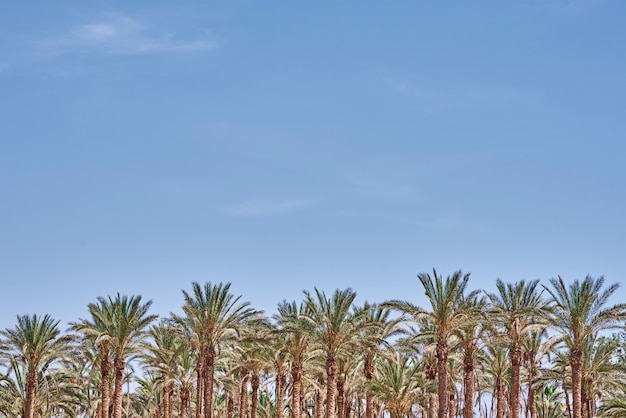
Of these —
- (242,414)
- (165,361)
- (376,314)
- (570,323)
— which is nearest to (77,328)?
(165,361)

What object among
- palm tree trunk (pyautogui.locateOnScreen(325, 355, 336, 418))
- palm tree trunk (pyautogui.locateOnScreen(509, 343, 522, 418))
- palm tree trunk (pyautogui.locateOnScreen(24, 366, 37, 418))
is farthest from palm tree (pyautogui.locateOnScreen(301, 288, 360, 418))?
palm tree trunk (pyautogui.locateOnScreen(24, 366, 37, 418))

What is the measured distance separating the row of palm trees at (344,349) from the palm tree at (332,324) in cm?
9

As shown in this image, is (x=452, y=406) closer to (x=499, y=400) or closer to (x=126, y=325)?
(x=499, y=400)

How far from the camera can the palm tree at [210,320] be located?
6234cm

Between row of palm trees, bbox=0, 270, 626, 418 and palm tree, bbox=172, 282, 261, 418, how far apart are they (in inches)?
3.5

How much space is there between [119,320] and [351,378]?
19.6 metres

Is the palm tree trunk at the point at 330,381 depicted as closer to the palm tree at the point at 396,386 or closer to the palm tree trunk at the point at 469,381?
the palm tree at the point at 396,386

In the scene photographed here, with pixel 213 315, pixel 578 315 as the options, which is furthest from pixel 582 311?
pixel 213 315

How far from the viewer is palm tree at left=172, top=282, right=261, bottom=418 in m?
62.3

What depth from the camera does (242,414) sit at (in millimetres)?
71688

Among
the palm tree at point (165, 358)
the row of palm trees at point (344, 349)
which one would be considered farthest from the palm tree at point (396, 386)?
the palm tree at point (165, 358)

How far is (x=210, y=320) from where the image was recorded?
2468 inches

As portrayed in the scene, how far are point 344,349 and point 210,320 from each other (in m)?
9.57

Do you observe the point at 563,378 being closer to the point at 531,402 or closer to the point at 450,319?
the point at 531,402
